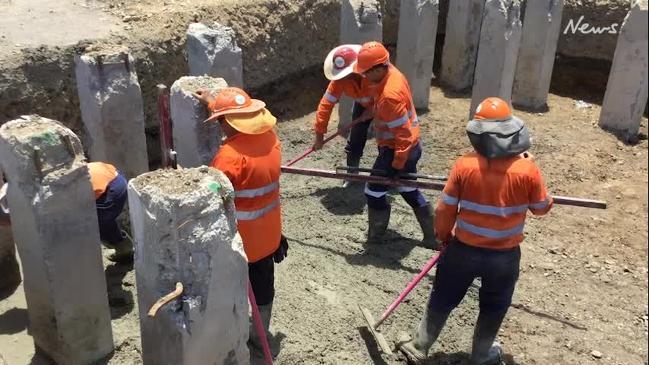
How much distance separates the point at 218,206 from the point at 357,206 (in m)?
3.56

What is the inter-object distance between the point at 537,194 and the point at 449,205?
0.53m

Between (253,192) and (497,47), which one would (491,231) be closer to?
(253,192)

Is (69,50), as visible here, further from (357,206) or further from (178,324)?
(178,324)

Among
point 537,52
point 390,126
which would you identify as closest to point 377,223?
point 390,126

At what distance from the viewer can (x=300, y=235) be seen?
6422 millimetres

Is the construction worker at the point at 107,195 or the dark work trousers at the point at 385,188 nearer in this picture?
the construction worker at the point at 107,195

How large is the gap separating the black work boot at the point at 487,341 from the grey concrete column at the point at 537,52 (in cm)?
503

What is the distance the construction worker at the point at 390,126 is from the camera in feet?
18.5

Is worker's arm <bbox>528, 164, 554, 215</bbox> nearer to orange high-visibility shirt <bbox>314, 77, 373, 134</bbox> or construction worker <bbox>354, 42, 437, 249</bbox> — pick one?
construction worker <bbox>354, 42, 437, 249</bbox>

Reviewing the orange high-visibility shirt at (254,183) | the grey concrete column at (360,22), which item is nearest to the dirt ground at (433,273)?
the orange high-visibility shirt at (254,183)

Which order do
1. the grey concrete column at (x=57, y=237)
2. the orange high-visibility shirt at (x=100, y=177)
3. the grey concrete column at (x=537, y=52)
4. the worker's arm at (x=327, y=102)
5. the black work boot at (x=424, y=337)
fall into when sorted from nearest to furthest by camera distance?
the grey concrete column at (x=57, y=237), the black work boot at (x=424, y=337), the orange high-visibility shirt at (x=100, y=177), the worker's arm at (x=327, y=102), the grey concrete column at (x=537, y=52)

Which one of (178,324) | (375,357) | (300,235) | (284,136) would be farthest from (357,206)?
(178,324)

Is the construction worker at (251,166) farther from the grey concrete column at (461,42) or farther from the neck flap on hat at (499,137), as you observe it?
the grey concrete column at (461,42)

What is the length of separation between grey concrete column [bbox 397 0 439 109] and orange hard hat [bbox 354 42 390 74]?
3.12 metres
